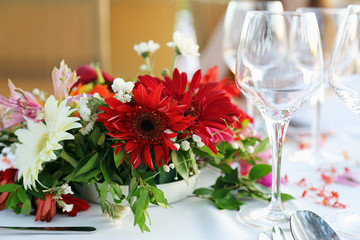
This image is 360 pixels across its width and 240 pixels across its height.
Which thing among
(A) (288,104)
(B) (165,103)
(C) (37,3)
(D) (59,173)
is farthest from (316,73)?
(C) (37,3)

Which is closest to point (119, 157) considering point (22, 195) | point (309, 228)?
point (22, 195)

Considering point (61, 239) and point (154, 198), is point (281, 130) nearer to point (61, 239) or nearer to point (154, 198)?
point (154, 198)

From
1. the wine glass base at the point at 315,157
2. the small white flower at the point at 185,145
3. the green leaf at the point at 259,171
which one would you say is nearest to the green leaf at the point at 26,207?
the small white flower at the point at 185,145

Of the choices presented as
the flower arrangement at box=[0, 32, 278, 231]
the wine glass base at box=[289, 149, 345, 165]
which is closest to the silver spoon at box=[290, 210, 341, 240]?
the flower arrangement at box=[0, 32, 278, 231]

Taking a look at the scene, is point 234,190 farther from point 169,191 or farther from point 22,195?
point 22,195

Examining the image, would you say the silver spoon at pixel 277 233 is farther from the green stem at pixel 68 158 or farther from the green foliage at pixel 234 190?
the green stem at pixel 68 158

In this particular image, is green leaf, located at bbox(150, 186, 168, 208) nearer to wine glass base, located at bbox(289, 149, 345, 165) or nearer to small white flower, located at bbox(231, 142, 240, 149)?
small white flower, located at bbox(231, 142, 240, 149)

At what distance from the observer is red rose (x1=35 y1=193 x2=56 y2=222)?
0.58 m

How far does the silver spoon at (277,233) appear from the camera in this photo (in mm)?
522

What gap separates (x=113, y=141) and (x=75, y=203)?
10 centimetres

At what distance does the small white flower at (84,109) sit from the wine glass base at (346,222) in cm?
34

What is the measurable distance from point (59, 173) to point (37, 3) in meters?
2.23

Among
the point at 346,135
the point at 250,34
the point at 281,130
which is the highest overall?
the point at 250,34

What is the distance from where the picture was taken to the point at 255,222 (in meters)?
0.59
